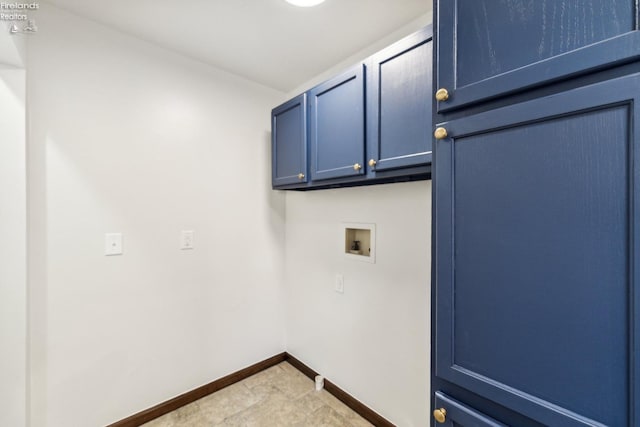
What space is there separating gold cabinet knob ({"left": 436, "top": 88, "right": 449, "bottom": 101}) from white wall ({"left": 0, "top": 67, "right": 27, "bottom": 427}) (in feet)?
6.41

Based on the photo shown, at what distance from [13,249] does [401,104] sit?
6.76 feet

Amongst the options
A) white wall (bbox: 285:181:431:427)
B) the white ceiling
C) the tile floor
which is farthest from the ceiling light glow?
the tile floor

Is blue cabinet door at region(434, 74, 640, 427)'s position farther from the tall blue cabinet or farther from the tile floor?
the tile floor

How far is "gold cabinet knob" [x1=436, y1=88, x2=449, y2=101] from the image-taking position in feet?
2.86

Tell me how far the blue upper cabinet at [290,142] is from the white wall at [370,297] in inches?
12.8

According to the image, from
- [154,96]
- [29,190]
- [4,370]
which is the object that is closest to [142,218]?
[29,190]

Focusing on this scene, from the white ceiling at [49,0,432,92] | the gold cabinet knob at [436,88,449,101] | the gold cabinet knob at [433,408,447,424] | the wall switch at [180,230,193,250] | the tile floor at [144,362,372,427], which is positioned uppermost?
the white ceiling at [49,0,432,92]

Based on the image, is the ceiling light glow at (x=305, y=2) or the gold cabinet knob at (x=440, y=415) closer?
the gold cabinet knob at (x=440, y=415)

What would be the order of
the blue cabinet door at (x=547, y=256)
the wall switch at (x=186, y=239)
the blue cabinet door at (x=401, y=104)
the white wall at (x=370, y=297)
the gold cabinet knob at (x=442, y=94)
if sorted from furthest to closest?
1. the wall switch at (x=186, y=239)
2. the white wall at (x=370, y=297)
3. the blue cabinet door at (x=401, y=104)
4. the gold cabinet knob at (x=442, y=94)
5. the blue cabinet door at (x=547, y=256)

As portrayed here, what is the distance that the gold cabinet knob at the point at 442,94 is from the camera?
871 millimetres

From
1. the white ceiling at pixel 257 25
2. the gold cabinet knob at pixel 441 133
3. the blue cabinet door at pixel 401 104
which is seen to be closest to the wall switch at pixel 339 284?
the blue cabinet door at pixel 401 104

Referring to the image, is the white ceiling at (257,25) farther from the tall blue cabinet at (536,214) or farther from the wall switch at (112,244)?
the wall switch at (112,244)

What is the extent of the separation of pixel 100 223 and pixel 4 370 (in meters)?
0.82

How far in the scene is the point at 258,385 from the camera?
218cm
